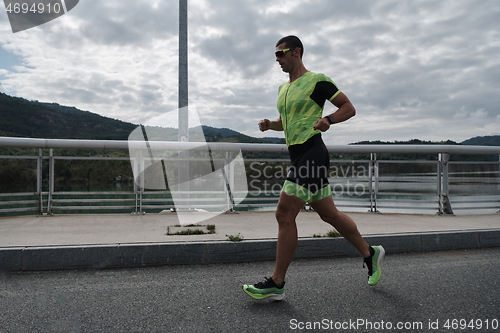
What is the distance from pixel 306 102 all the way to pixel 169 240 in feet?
8.22

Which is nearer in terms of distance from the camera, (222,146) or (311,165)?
(311,165)

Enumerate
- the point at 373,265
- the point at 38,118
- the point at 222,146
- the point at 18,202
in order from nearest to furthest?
the point at 373,265 < the point at 18,202 < the point at 222,146 < the point at 38,118

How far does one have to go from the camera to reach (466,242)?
5.32m

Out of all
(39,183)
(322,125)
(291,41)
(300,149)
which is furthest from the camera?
(39,183)

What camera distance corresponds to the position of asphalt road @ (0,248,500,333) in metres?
2.49

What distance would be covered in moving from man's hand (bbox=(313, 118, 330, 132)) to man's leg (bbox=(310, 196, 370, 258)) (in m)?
0.61

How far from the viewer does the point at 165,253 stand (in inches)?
167

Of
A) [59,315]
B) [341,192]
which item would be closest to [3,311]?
[59,315]

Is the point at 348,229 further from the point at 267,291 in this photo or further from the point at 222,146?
the point at 222,146

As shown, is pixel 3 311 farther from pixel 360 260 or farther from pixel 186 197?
pixel 186 197

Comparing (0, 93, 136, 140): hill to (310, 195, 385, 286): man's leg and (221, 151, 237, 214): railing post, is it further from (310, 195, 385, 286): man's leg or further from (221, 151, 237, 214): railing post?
(310, 195, 385, 286): man's leg

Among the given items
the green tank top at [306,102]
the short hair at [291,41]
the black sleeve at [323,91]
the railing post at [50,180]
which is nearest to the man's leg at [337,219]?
the green tank top at [306,102]

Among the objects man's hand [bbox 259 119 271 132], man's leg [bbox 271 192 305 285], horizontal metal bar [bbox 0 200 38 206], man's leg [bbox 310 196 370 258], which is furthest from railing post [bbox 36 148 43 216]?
man's leg [bbox 310 196 370 258]

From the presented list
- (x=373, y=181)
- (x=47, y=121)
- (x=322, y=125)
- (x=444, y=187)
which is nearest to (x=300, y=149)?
(x=322, y=125)
